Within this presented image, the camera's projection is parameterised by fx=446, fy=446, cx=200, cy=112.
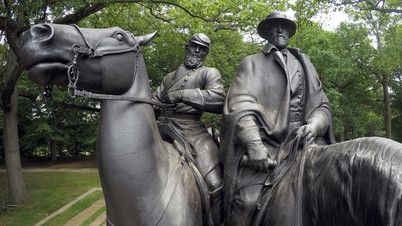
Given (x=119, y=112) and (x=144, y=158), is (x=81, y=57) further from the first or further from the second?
(x=144, y=158)

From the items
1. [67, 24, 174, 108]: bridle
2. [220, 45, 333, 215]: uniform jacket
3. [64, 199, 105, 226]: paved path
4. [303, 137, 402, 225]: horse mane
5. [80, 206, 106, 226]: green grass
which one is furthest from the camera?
[64, 199, 105, 226]: paved path

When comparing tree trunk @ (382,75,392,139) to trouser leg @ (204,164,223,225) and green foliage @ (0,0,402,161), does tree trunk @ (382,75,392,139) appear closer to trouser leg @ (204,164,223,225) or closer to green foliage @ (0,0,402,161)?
green foliage @ (0,0,402,161)

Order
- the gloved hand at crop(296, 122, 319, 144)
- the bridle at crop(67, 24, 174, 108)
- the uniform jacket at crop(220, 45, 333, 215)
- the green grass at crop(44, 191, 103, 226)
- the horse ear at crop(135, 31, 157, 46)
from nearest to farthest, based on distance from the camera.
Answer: the bridle at crop(67, 24, 174, 108) → the horse ear at crop(135, 31, 157, 46) → the gloved hand at crop(296, 122, 319, 144) → the uniform jacket at crop(220, 45, 333, 215) → the green grass at crop(44, 191, 103, 226)

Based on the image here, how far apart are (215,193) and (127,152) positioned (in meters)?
0.97

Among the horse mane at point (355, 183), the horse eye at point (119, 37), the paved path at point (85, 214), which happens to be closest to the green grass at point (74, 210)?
the paved path at point (85, 214)

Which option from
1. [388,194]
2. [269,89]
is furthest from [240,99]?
[388,194]

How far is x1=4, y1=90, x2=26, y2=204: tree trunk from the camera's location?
14.6 m

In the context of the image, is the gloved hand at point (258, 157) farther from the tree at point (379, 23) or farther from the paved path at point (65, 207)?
the tree at point (379, 23)

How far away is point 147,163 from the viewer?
10.2 feet

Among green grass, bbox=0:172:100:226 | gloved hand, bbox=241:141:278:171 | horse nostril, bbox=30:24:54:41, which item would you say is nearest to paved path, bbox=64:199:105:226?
green grass, bbox=0:172:100:226

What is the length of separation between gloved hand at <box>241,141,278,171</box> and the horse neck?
68cm

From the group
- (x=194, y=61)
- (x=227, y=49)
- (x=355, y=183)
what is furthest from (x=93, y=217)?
(x=355, y=183)

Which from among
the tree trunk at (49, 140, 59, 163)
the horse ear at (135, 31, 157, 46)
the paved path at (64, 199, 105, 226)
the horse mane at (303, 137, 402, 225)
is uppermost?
the horse ear at (135, 31, 157, 46)

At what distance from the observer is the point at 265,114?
3654 mm
